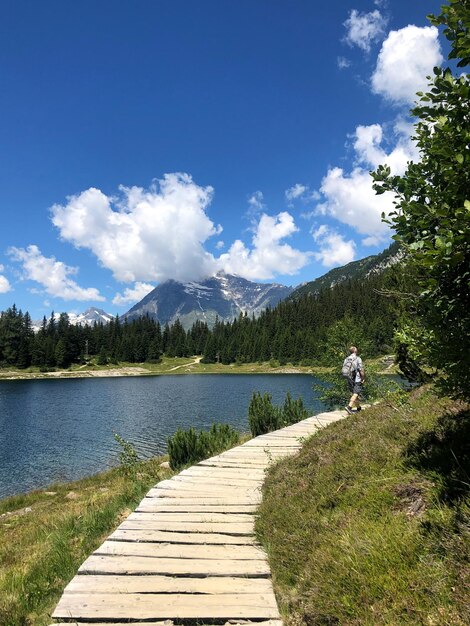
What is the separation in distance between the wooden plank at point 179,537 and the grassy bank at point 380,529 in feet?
1.28

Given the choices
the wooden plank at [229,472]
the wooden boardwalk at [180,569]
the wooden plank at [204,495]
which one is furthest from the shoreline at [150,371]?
the wooden boardwalk at [180,569]

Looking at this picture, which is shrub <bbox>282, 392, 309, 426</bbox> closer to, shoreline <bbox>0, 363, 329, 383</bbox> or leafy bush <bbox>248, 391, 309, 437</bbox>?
leafy bush <bbox>248, 391, 309, 437</bbox>

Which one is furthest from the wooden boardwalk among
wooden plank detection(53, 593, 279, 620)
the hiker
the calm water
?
the calm water

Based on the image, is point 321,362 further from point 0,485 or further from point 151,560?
point 0,485

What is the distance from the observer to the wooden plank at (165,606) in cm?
427

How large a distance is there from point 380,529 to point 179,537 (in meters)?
3.36

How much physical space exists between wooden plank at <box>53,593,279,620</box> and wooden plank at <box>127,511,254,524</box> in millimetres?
2381

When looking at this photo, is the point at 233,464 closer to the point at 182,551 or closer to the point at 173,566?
the point at 182,551

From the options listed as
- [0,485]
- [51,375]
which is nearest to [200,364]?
[51,375]

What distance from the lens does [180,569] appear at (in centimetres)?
524

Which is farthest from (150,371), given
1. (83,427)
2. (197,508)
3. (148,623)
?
(148,623)

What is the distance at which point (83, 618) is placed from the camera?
13.9 feet

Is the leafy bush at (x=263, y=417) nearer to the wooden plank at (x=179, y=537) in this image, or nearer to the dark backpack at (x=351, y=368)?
the dark backpack at (x=351, y=368)

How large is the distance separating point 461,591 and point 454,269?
2.82 m
